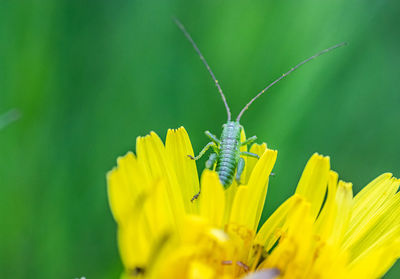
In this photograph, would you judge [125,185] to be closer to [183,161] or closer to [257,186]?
[183,161]

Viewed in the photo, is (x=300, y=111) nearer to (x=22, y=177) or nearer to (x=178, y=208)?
(x=178, y=208)

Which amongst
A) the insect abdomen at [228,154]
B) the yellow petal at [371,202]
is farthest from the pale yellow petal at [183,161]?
the yellow petal at [371,202]

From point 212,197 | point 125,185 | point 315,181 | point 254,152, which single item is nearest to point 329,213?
point 315,181

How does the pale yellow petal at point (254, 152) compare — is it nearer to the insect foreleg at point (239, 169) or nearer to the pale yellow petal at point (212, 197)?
the insect foreleg at point (239, 169)


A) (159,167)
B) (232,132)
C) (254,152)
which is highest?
(232,132)

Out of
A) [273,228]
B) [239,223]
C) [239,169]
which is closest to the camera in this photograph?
[239,223]

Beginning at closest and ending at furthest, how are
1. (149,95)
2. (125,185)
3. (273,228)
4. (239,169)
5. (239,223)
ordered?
(125,185) → (239,223) → (273,228) → (239,169) → (149,95)

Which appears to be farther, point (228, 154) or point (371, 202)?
point (228, 154)
